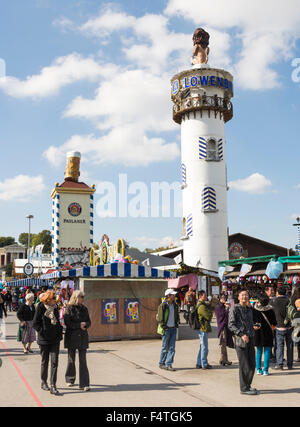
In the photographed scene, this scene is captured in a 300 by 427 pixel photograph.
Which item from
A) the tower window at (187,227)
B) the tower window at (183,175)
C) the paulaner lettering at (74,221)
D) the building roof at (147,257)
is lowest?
the building roof at (147,257)

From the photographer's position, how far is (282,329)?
34.0 feet

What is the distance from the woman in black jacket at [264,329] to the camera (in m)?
9.44

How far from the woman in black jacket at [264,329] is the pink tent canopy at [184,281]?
54.6 ft

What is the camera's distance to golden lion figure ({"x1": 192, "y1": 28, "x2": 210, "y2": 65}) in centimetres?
3938

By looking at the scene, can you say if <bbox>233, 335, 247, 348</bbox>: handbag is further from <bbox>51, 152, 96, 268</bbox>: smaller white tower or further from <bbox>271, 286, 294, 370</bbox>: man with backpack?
<bbox>51, 152, 96, 268</bbox>: smaller white tower

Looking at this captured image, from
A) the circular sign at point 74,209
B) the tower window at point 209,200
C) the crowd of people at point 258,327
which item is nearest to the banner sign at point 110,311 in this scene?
the crowd of people at point 258,327

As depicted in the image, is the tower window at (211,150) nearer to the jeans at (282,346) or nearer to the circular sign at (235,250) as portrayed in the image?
the circular sign at (235,250)

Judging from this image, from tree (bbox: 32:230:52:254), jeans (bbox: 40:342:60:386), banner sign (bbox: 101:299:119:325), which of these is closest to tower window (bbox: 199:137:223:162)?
banner sign (bbox: 101:299:119:325)

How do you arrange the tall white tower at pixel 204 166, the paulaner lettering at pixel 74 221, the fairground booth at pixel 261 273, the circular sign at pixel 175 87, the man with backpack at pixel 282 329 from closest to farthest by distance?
1. the man with backpack at pixel 282 329
2. the fairground booth at pixel 261 273
3. the tall white tower at pixel 204 166
4. the circular sign at pixel 175 87
5. the paulaner lettering at pixel 74 221

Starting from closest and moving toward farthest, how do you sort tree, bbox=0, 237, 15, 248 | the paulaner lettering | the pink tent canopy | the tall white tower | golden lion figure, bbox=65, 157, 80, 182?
the pink tent canopy → the tall white tower → the paulaner lettering → golden lion figure, bbox=65, 157, 80, 182 → tree, bbox=0, 237, 15, 248

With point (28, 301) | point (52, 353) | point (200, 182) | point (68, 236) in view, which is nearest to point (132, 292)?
point (28, 301)

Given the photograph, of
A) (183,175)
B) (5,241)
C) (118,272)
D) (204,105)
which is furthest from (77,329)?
(5,241)

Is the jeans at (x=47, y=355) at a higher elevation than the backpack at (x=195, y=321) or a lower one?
lower
